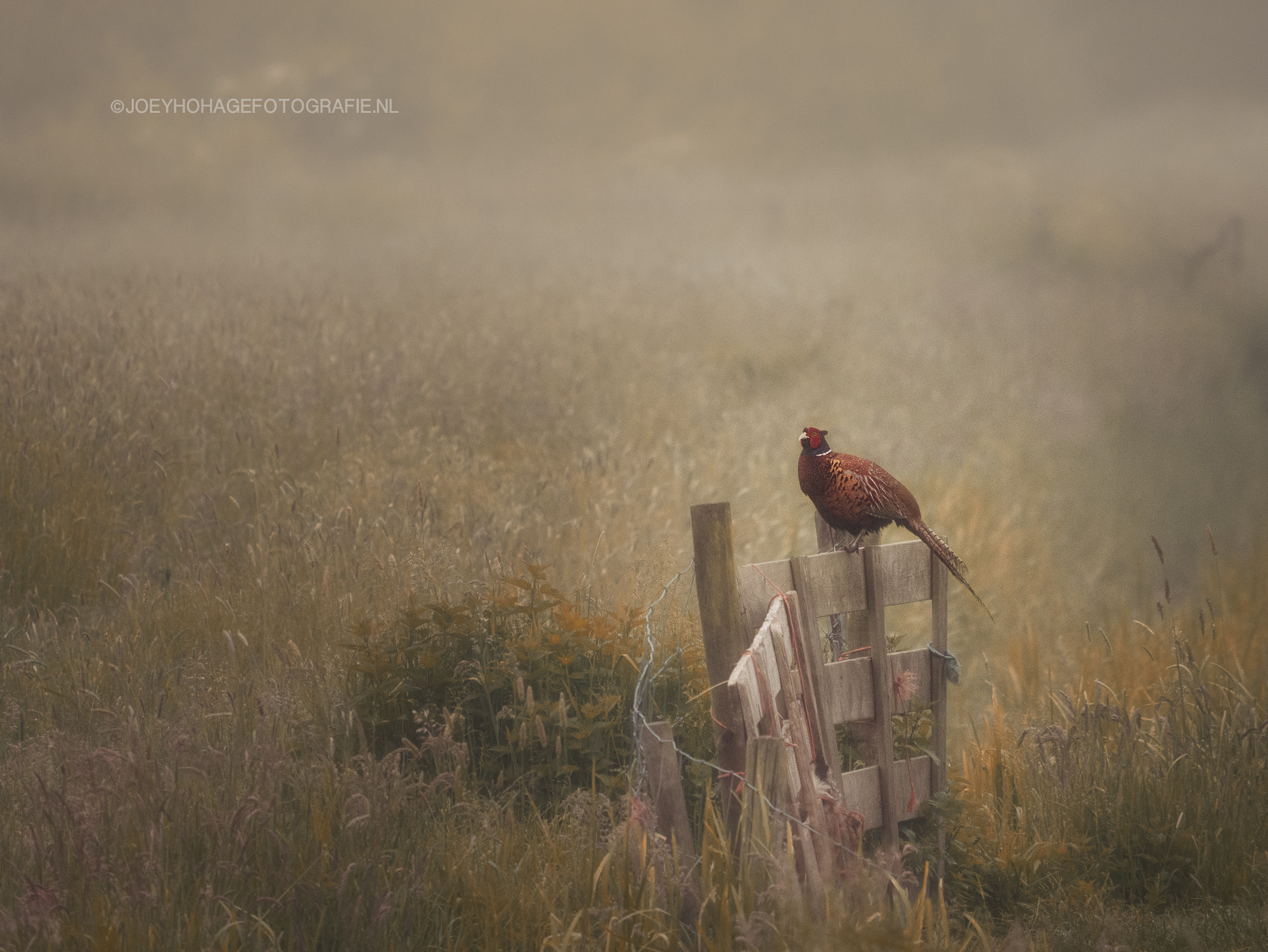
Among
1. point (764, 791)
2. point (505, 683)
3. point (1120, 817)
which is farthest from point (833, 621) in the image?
point (764, 791)

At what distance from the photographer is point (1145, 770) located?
14.1 ft

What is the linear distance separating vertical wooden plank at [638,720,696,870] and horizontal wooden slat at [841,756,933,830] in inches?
33.6

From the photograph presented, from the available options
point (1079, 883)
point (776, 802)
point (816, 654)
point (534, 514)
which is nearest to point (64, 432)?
point (534, 514)

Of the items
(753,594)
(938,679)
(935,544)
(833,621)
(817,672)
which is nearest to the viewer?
(753,594)

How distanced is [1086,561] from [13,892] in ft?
21.8

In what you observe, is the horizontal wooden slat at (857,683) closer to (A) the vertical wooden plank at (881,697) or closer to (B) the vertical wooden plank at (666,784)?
(A) the vertical wooden plank at (881,697)

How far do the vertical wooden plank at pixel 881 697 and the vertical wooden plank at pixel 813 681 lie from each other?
33cm

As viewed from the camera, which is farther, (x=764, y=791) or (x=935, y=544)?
(x=935, y=544)

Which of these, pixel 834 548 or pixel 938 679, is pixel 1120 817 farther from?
pixel 834 548

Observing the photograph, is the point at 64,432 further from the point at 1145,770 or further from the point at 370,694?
the point at 1145,770

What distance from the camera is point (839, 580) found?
3539 millimetres

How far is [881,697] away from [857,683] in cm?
11

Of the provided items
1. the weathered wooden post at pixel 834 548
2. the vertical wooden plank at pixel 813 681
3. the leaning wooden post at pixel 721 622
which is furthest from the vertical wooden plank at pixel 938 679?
the leaning wooden post at pixel 721 622

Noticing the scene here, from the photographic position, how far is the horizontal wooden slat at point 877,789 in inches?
136
